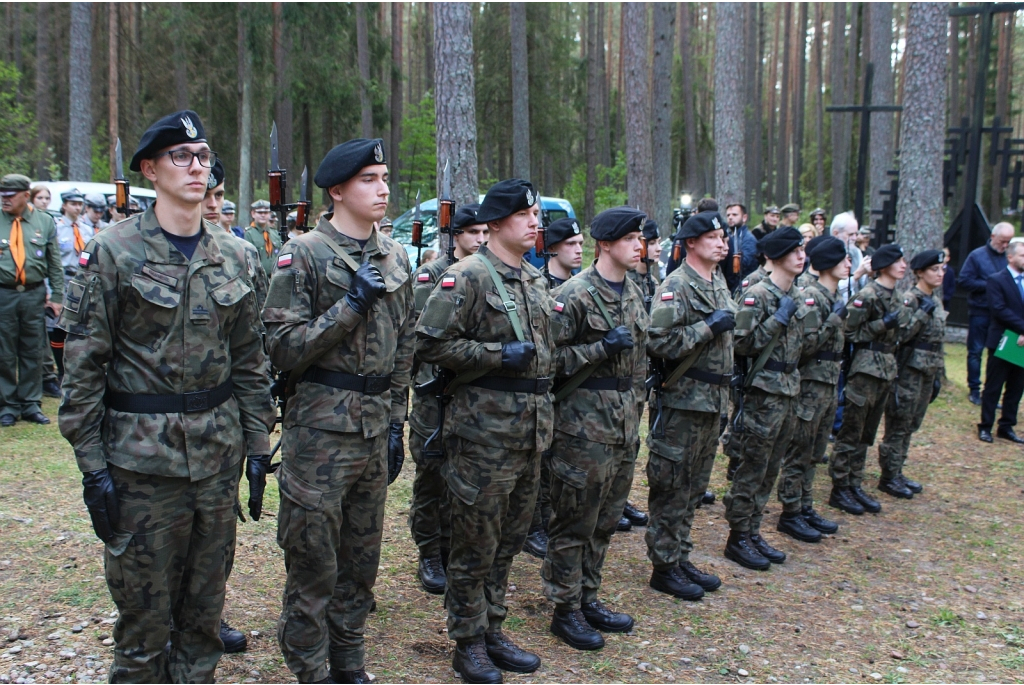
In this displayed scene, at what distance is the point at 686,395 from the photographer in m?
5.12

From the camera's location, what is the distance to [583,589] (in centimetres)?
471

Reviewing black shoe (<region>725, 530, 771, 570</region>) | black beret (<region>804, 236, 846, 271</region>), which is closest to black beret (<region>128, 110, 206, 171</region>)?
black shoe (<region>725, 530, 771, 570</region>)

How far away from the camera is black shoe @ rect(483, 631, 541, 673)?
411cm

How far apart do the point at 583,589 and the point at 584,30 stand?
140 ft

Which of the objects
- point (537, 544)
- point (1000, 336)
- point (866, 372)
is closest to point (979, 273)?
point (1000, 336)

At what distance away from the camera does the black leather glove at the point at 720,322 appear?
5078mm

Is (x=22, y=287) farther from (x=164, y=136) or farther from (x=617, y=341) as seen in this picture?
(x=617, y=341)

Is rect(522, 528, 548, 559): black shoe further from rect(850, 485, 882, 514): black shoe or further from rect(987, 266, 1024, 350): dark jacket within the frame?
rect(987, 266, 1024, 350): dark jacket

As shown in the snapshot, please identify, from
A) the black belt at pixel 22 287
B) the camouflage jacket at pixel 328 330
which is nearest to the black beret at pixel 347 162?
the camouflage jacket at pixel 328 330

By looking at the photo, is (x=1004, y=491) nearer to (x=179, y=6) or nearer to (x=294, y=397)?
(x=294, y=397)

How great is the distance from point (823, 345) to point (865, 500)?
5.62 ft

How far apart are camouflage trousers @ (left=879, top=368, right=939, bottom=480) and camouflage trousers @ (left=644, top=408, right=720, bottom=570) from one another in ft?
10.6

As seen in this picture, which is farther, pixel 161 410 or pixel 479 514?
pixel 479 514

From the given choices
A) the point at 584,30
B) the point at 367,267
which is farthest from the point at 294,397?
the point at 584,30
